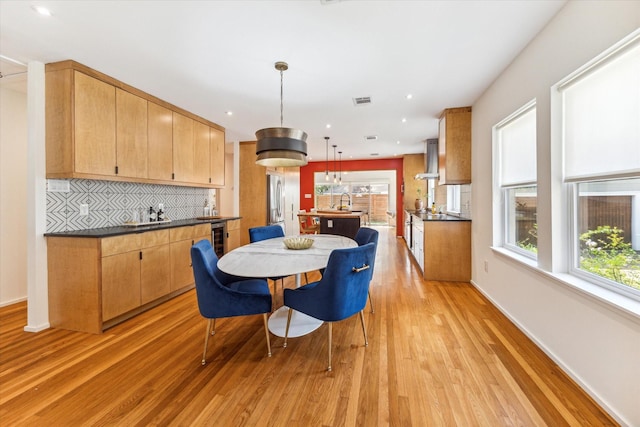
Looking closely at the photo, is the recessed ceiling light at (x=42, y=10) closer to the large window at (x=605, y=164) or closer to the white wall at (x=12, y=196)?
the white wall at (x=12, y=196)

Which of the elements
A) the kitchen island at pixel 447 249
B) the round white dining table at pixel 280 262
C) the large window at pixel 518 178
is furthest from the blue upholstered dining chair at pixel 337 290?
the kitchen island at pixel 447 249

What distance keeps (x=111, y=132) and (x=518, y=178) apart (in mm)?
4278

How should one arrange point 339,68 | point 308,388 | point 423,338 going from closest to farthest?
point 308,388, point 423,338, point 339,68

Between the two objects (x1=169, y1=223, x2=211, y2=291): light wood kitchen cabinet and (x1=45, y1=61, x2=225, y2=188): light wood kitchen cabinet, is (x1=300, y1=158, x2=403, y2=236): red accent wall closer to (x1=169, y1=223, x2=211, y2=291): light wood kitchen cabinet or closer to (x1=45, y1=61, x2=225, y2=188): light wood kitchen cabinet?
(x1=45, y1=61, x2=225, y2=188): light wood kitchen cabinet

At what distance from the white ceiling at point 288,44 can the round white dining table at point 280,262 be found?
1.79 m

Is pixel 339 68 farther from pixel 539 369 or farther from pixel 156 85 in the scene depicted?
pixel 539 369

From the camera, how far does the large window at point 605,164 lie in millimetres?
1553

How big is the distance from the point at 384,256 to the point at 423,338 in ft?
11.7

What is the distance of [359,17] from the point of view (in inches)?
80.3

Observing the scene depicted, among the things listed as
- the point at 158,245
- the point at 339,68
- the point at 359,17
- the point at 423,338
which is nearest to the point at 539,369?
the point at 423,338

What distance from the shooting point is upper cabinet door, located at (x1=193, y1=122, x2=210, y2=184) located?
4297 millimetres

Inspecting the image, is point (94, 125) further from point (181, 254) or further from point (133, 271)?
point (181, 254)

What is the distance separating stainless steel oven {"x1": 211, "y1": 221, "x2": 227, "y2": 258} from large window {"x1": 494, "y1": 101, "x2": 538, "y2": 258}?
389 centimetres

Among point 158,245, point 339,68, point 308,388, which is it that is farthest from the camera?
point 158,245
